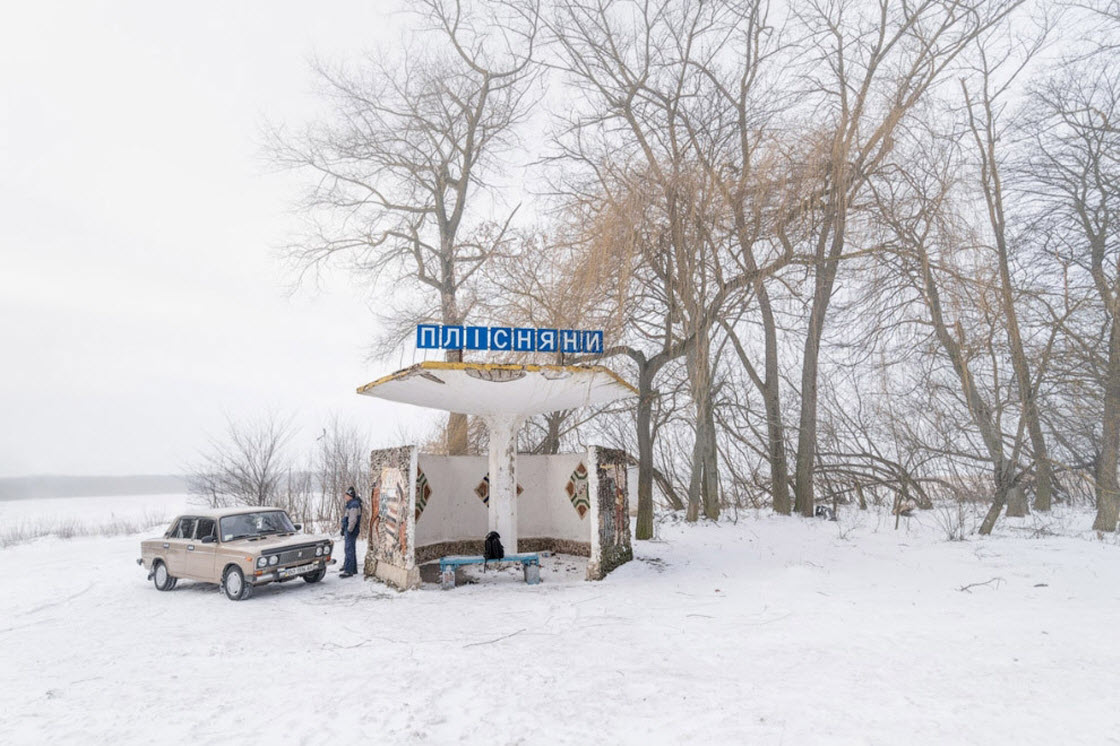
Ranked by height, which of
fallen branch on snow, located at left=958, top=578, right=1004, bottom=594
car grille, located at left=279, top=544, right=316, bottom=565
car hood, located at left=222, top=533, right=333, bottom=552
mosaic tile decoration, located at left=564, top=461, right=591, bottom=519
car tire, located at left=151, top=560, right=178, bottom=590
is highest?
mosaic tile decoration, located at left=564, top=461, right=591, bottom=519

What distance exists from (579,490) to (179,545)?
9142 millimetres

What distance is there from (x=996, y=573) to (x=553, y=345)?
8859mm

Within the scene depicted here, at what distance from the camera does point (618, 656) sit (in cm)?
761

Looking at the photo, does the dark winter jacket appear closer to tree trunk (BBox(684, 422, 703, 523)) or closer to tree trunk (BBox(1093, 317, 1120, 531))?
tree trunk (BBox(684, 422, 703, 523))

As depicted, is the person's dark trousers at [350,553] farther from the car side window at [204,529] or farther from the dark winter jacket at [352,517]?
the car side window at [204,529]

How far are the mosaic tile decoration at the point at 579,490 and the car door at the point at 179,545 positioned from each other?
28.6 feet

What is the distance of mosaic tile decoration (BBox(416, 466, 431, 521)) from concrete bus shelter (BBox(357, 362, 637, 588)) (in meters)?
0.03

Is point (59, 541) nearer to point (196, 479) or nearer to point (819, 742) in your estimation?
point (196, 479)

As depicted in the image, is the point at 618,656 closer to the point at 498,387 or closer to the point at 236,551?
the point at 498,387

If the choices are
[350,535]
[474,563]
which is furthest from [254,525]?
[474,563]

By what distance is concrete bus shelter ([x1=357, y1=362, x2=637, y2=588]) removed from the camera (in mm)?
12344

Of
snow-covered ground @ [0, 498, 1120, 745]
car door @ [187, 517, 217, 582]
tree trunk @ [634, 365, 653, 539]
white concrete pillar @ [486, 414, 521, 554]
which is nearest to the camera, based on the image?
snow-covered ground @ [0, 498, 1120, 745]

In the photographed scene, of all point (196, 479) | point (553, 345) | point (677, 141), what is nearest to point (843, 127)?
point (677, 141)

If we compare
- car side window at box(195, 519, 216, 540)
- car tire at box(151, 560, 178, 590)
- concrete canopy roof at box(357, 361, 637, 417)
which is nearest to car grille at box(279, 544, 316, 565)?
car side window at box(195, 519, 216, 540)
